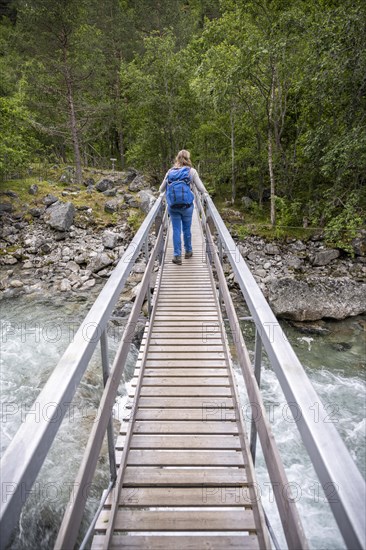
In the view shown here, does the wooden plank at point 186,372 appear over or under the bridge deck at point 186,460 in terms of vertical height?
over

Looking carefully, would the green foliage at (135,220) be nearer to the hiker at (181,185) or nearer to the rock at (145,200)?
the rock at (145,200)

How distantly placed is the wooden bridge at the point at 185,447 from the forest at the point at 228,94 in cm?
901

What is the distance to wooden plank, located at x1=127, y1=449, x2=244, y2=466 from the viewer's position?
7.03 ft

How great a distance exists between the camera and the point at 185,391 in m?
2.86

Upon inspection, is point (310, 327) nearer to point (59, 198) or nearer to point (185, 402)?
point (185, 402)

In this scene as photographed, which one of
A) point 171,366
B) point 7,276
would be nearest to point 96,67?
point 7,276

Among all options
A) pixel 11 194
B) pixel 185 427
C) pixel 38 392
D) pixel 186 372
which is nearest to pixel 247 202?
pixel 11 194

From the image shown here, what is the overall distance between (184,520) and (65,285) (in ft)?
29.1

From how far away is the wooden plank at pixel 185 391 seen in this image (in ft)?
9.18

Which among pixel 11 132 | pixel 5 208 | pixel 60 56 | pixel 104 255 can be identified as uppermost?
pixel 60 56

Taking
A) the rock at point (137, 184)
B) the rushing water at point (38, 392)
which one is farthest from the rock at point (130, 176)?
the rushing water at point (38, 392)

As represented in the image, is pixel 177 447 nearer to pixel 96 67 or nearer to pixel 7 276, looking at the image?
pixel 7 276

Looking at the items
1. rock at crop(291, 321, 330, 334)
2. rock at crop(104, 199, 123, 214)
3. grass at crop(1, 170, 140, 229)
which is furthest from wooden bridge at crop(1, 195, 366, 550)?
rock at crop(104, 199, 123, 214)

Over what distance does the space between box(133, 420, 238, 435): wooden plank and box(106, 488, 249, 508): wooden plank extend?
44 cm
